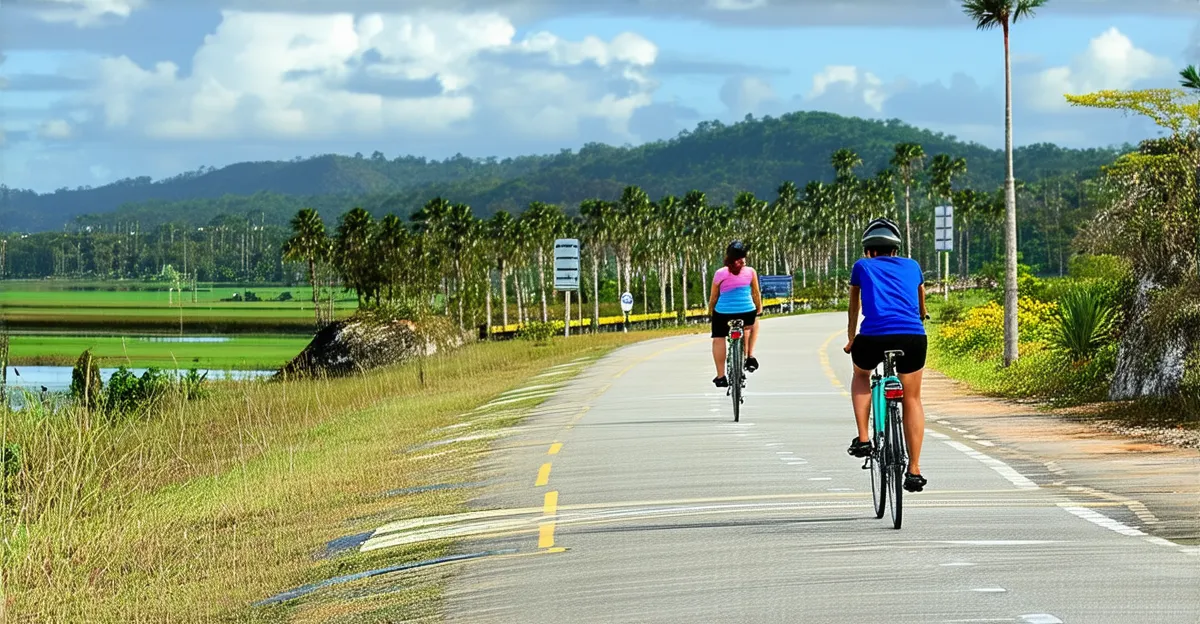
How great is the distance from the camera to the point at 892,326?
1257cm

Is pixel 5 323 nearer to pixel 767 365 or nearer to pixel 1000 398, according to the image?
pixel 1000 398

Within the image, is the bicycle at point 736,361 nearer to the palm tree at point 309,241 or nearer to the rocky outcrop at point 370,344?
the rocky outcrop at point 370,344

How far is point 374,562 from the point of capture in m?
12.9

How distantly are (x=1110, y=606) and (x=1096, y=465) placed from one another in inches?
320

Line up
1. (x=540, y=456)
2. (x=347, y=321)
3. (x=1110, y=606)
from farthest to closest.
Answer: (x=347, y=321)
(x=540, y=456)
(x=1110, y=606)

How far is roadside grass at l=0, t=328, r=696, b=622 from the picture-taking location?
1261 centimetres

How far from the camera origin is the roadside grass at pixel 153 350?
116562 mm

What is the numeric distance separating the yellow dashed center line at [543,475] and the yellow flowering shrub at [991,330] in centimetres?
2188

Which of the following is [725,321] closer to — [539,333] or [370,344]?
[539,333]

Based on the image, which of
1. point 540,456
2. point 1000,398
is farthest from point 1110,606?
point 1000,398

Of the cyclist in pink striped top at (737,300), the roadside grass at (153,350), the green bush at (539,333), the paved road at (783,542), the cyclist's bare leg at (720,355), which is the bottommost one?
the roadside grass at (153,350)

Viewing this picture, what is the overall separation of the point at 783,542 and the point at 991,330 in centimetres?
3185

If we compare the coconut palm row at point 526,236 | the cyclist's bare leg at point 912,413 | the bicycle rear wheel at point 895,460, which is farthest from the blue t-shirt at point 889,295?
the coconut palm row at point 526,236

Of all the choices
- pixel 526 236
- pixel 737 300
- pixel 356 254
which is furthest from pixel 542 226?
pixel 737 300
